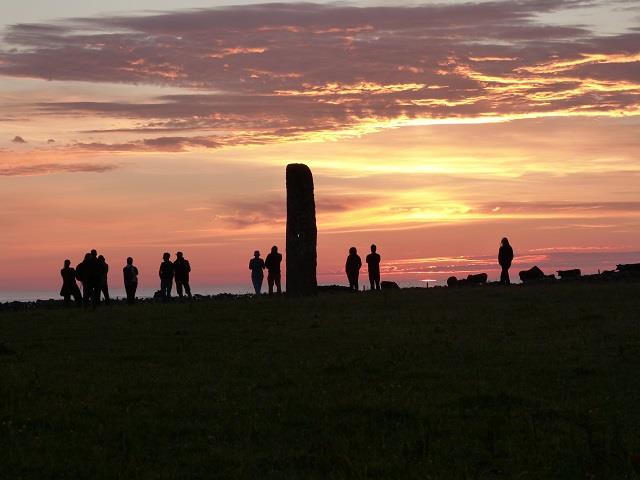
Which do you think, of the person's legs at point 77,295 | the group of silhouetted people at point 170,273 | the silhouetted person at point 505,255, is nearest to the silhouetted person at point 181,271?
the group of silhouetted people at point 170,273

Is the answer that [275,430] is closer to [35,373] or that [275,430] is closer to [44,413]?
[44,413]

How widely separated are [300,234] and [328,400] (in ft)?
98.8

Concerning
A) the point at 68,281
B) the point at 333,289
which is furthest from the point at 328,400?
the point at 333,289

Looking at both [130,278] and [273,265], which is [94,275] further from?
[273,265]

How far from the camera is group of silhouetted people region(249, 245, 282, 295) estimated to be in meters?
50.3

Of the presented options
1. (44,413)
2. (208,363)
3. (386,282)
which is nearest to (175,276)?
(386,282)

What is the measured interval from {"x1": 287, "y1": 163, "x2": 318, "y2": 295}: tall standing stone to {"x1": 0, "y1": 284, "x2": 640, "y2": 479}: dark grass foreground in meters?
16.5

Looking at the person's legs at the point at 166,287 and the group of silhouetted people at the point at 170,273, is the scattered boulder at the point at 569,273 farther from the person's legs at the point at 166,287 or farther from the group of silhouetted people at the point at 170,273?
the person's legs at the point at 166,287

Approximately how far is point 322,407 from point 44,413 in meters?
4.28

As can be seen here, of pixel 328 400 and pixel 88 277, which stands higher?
pixel 88 277

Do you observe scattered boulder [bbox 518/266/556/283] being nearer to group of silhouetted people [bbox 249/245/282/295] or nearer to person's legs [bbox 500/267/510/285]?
person's legs [bbox 500/267/510/285]

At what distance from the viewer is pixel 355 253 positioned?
52500 mm

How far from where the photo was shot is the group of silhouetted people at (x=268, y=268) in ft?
165

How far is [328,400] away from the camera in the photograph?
1702cm
